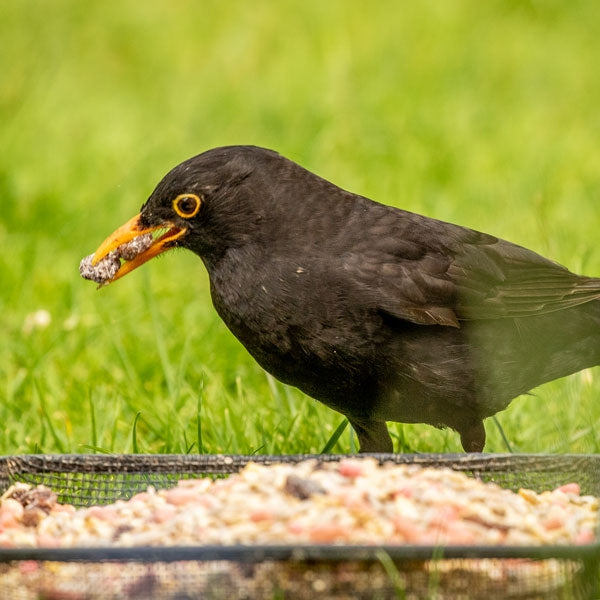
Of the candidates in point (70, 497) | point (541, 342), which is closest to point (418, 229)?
point (541, 342)

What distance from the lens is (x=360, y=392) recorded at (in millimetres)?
A: 4078

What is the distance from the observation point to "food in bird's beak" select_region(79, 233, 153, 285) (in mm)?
4395

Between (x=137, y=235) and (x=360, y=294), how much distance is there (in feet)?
2.99

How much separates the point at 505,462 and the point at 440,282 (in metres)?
1.07

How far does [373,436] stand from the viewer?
4.46 metres

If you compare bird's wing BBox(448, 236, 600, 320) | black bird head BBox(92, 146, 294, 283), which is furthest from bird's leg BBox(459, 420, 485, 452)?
black bird head BBox(92, 146, 294, 283)

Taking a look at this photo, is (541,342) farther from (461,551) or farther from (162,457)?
(461,551)

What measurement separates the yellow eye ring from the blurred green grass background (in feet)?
2.51

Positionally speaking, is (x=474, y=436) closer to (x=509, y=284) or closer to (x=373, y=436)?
(x=373, y=436)

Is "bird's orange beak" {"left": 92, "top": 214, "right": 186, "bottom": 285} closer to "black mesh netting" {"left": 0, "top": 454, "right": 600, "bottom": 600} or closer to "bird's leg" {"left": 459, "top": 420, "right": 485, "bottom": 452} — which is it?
"bird's leg" {"left": 459, "top": 420, "right": 485, "bottom": 452}

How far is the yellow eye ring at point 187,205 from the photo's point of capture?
430 cm

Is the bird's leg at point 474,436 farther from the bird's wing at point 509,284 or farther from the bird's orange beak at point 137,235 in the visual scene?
the bird's orange beak at point 137,235

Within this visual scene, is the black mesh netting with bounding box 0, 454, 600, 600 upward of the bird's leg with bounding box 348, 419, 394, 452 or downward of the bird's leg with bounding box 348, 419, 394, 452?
downward

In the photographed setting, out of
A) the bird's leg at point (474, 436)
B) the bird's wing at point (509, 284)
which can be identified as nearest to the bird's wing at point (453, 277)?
the bird's wing at point (509, 284)
